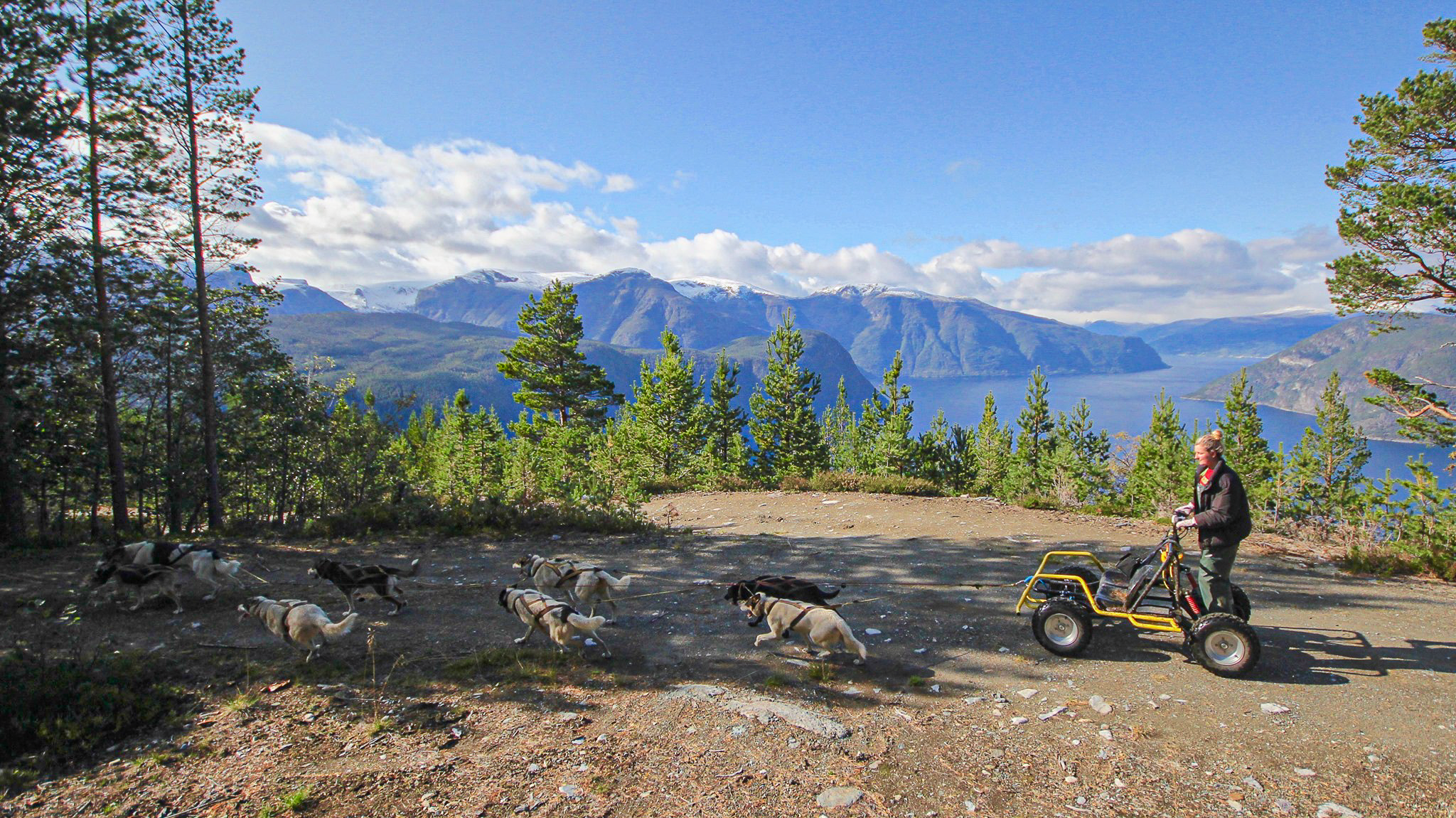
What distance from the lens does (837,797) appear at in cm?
402

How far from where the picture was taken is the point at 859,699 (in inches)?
215

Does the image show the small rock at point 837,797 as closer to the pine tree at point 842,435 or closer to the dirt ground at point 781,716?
the dirt ground at point 781,716

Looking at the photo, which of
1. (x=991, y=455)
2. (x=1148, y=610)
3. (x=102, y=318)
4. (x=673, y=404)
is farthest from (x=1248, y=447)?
(x=102, y=318)

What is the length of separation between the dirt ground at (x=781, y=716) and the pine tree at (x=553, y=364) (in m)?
25.8

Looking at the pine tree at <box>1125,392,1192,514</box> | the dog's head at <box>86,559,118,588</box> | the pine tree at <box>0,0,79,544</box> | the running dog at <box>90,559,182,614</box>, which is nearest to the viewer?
the running dog at <box>90,559,182,614</box>

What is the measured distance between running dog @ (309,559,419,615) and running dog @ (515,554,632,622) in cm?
161

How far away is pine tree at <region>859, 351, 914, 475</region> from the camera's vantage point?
42594mm

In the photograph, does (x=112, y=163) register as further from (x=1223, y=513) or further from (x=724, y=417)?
(x=724, y=417)

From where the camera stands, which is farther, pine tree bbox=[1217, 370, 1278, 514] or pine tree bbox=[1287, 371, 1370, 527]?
pine tree bbox=[1217, 370, 1278, 514]

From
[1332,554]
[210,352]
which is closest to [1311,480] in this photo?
[1332,554]

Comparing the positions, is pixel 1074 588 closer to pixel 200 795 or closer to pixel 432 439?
pixel 200 795

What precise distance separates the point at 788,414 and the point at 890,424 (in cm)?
769

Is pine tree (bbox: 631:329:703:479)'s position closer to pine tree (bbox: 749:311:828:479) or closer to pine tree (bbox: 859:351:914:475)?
pine tree (bbox: 749:311:828:479)

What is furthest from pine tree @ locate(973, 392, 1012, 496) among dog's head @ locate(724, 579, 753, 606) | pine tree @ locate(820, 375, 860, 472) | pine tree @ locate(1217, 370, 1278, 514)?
dog's head @ locate(724, 579, 753, 606)
